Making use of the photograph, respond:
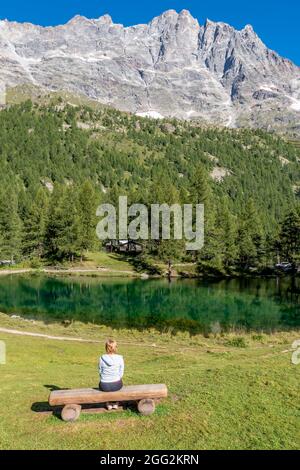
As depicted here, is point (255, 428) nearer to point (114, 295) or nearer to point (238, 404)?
point (238, 404)

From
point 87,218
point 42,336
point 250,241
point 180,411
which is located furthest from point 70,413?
point 87,218

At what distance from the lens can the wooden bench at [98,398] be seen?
617 inches

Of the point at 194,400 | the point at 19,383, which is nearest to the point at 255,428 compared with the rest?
the point at 194,400

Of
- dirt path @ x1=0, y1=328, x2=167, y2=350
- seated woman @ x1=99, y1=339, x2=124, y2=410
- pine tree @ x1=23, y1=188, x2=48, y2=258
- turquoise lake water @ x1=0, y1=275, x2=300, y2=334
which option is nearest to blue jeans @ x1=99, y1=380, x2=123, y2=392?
seated woman @ x1=99, y1=339, x2=124, y2=410

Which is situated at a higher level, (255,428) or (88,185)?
(88,185)

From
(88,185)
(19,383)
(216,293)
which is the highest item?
(88,185)

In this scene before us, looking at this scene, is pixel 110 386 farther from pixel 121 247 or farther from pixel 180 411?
pixel 121 247

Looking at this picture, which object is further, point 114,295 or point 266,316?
point 114,295

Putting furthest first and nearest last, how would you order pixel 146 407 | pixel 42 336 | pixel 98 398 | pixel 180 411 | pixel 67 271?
pixel 67 271, pixel 42 336, pixel 180 411, pixel 146 407, pixel 98 398

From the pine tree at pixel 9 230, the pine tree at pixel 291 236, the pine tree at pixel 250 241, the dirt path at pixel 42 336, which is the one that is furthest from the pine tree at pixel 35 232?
the dirt path at pixel 42 336

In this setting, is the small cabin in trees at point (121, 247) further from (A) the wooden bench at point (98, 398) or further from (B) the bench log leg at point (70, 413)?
(B) the bench log leg at point (70, 413)

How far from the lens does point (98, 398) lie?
1578 cm

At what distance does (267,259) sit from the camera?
123500mm

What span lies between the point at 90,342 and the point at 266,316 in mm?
32865
